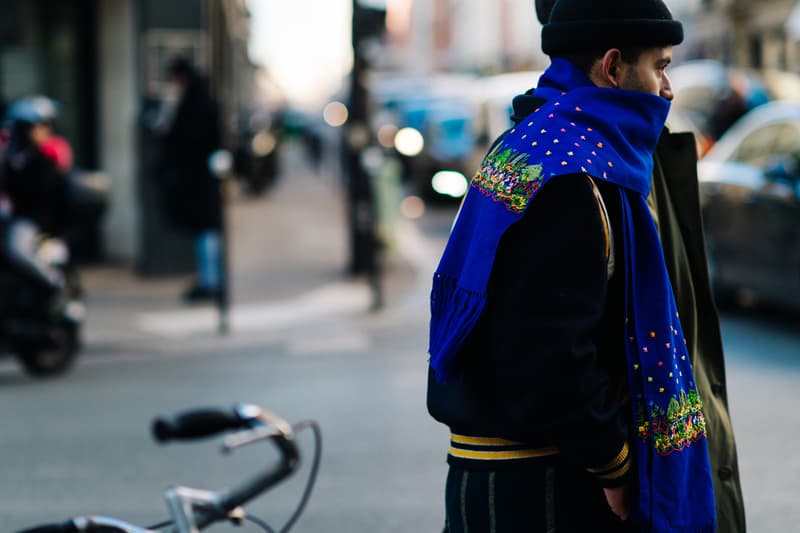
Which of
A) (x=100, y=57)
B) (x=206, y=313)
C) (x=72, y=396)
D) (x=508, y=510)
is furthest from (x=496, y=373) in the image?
(x=100, y=57)

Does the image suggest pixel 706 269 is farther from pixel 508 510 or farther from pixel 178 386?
pixel 178 386

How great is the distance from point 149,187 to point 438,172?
30.9 feet

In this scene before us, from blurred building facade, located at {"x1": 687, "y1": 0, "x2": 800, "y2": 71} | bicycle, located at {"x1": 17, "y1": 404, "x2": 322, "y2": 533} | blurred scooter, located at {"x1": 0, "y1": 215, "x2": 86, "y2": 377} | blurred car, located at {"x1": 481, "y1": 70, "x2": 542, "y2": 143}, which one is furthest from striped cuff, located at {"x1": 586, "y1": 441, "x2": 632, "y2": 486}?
blurred building facade, located at {"x1": 687, "y1": 0, "x2": 800, "y2": 71}

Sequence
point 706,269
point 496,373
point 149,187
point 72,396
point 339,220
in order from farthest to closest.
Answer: point 339,220, point 149,187, point 72,396, point 706,269, point 496,373

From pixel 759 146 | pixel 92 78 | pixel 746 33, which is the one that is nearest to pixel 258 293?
pixel 92 78

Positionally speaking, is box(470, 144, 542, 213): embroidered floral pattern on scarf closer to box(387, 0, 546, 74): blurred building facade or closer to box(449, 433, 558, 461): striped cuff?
box(449, 433, 558, 461): striped cuff

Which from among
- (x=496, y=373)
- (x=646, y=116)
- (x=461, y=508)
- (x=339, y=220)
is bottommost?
(x=339, y=220)

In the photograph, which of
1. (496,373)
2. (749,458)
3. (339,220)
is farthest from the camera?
(339,220)

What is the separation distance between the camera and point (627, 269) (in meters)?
2.35

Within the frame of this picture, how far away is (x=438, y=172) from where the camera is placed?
73.5 feet

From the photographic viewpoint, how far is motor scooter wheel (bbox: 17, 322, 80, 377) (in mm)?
8531

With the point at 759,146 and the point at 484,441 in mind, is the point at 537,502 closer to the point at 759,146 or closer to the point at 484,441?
the point at 484,441

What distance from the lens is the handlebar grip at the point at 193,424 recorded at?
2.80 meters

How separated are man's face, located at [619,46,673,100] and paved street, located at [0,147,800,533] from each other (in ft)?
10.5
